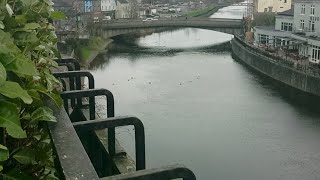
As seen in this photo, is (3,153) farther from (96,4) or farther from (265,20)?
(96,4)

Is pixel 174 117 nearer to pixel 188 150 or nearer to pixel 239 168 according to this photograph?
pixel 188 150

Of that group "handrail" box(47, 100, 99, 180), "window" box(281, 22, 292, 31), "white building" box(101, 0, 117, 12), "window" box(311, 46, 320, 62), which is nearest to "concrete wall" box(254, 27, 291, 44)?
"window" box(281, 22, 292, 31)

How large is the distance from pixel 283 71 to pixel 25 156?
21092 millimetres

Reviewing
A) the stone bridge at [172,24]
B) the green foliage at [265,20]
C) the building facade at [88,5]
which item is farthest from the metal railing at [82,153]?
the building facade at [88,5]

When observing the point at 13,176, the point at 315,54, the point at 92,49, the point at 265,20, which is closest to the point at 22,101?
the point at 13,176

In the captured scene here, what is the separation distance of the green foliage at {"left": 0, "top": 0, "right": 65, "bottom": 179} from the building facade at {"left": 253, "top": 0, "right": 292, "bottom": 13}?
38.5 m

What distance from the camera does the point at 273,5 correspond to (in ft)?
125

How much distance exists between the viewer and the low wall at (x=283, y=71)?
1889 cm

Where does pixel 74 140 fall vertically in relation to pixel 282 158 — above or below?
above

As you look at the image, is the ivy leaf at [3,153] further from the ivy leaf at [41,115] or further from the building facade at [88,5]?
the building facade at [88,5]

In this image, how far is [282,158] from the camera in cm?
1163

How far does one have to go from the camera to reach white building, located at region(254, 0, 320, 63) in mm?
22438

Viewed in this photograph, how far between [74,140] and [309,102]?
58.6 feet

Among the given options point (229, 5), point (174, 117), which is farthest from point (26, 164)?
point (229, 5)
